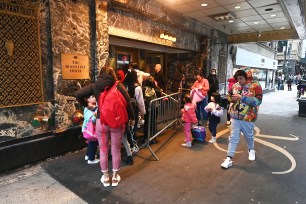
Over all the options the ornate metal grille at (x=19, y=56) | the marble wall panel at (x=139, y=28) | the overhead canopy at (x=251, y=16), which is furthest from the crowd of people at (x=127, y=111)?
the overhead canopy at (x=251, y=16)

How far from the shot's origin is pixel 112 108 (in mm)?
2584

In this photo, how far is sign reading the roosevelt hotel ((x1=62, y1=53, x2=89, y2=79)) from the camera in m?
3.76

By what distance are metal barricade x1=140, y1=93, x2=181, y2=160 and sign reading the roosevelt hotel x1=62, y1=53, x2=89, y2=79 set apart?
1517mm

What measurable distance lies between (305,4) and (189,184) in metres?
5.59

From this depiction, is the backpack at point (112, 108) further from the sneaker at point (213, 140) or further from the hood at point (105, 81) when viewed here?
the sneaker at point (213, 140)

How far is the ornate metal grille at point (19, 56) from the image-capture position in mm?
3053

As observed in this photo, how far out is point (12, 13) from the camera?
10.1ft

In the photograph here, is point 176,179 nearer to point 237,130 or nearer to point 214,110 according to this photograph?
point 237,130

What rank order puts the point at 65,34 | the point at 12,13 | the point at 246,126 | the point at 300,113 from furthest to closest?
the point at 300,113 < the point at 65,34 < the point at 246,126 < the point at 12,13

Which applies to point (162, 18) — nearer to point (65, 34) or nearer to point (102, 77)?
point (65, 34)

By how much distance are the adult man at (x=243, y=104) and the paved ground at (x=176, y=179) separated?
0.47m

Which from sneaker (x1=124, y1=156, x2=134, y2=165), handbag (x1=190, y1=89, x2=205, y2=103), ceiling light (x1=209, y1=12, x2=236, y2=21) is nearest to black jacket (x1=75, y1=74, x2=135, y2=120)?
sneaker (x1=124, y1=156, x2=134, y2=165)

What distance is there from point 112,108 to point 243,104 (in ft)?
7.04

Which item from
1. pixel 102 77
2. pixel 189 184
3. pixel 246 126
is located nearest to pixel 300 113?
pixel 246 126
